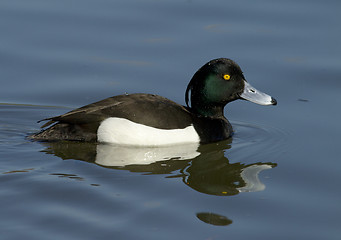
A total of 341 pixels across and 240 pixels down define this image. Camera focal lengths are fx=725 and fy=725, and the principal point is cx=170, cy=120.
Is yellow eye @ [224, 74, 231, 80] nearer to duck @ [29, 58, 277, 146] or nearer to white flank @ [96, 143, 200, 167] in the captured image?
duck @ [29, 58, 277, 146]

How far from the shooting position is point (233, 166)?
26.8ft

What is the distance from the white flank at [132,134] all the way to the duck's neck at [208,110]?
0.70 m

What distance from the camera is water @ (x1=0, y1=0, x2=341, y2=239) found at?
657 cm

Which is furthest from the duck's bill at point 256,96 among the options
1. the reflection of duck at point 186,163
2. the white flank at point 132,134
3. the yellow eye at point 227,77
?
the white flank at point 132,134

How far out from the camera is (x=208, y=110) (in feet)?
30.3

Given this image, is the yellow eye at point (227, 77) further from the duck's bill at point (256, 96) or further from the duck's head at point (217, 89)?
the duck's bill at point (256, 96)

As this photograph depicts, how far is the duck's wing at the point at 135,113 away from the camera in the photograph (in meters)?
8.53

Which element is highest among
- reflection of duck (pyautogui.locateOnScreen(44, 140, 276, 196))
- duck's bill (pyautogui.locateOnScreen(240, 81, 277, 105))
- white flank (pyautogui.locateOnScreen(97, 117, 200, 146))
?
duck's bill (pyautogui.locateOnScreen(240, 81, 277, 105))

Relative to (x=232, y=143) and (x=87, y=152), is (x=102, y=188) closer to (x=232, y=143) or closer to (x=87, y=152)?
(x=87, y=152)

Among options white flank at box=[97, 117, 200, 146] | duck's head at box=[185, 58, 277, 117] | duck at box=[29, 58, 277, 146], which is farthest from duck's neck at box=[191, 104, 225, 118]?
white flank at box=[97, 117, 200, 146]

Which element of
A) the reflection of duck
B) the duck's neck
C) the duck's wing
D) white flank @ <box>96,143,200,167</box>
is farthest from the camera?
the duck's neck

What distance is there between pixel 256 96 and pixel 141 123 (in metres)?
1.62

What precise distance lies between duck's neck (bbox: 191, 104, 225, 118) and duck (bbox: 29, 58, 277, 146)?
6.4 inches

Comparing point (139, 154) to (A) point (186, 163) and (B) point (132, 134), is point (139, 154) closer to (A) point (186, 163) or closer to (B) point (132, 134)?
(B) point (132, 134)
